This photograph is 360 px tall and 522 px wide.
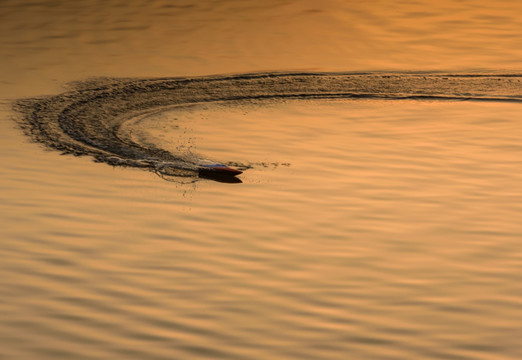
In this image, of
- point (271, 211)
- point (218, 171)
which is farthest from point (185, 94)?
point (271, 211)

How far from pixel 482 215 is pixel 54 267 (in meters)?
2.52

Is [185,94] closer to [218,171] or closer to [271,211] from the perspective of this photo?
[218,171]

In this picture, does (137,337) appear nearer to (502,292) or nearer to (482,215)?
(502,292)

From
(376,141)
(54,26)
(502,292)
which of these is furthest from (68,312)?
(54,26)

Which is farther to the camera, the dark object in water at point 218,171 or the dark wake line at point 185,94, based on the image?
the dark wake line at point 185,94

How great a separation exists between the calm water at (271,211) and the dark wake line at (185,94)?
37 mm

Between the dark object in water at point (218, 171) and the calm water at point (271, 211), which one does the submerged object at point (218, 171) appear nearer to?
the dark object in water at point (218, 171)

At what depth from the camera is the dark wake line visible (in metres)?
7.62

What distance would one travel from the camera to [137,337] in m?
4.24

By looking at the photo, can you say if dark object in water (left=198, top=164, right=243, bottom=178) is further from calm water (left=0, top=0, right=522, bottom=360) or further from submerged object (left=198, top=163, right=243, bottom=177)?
calm water (left=0, top=0, right=522, bottom=360)

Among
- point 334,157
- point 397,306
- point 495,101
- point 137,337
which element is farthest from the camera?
point 495,101

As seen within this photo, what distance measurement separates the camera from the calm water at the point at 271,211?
14.1 ft

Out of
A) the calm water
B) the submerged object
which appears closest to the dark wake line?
the calm water

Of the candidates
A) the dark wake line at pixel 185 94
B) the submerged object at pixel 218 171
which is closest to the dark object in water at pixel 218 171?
the submerged object at pixel 218 171
